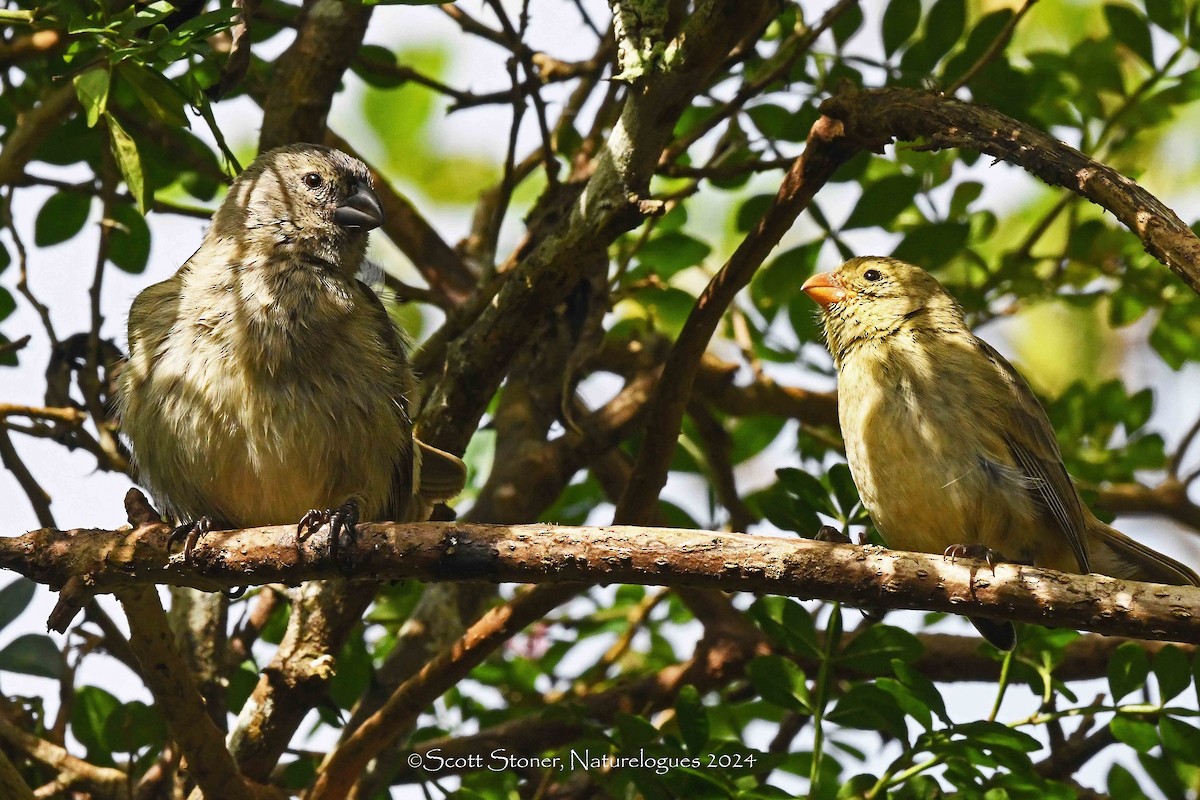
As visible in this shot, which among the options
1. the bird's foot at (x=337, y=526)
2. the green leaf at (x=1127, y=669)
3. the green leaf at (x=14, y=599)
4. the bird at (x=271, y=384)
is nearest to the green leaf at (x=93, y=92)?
the bird at (x=271, y=384)

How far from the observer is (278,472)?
152 inches

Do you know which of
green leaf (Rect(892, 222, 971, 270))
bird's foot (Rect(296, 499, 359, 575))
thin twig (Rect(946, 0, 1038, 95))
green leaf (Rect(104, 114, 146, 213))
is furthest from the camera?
green leaf (Rect(892, 222, 971, 270))

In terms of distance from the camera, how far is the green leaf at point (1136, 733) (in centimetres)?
362

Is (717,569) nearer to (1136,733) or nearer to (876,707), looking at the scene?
(876,707)

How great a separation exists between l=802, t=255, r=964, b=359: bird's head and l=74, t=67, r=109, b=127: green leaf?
8.16 feet

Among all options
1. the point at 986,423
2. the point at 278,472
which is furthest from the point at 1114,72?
the point at 278,472

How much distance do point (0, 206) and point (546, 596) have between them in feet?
7.91

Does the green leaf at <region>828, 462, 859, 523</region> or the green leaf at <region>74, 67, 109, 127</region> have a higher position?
the green leaf at <region>74, 67, 109, 127</region>

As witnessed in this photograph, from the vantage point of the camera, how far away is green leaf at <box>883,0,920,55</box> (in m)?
4.56

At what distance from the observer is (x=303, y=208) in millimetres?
4414

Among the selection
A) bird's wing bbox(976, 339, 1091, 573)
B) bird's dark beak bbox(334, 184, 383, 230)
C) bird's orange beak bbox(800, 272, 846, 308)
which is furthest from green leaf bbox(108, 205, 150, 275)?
bird's wing bbox(976, 339, 1091, 573)

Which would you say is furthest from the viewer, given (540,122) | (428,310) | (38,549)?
(428,310)

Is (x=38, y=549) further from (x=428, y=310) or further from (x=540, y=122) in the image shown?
(x=428, y=310)

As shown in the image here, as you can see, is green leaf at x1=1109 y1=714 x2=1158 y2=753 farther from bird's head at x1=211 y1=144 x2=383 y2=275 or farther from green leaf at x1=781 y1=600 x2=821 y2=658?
bird's head at x1=211 y1=144 x2=383 y2=275
